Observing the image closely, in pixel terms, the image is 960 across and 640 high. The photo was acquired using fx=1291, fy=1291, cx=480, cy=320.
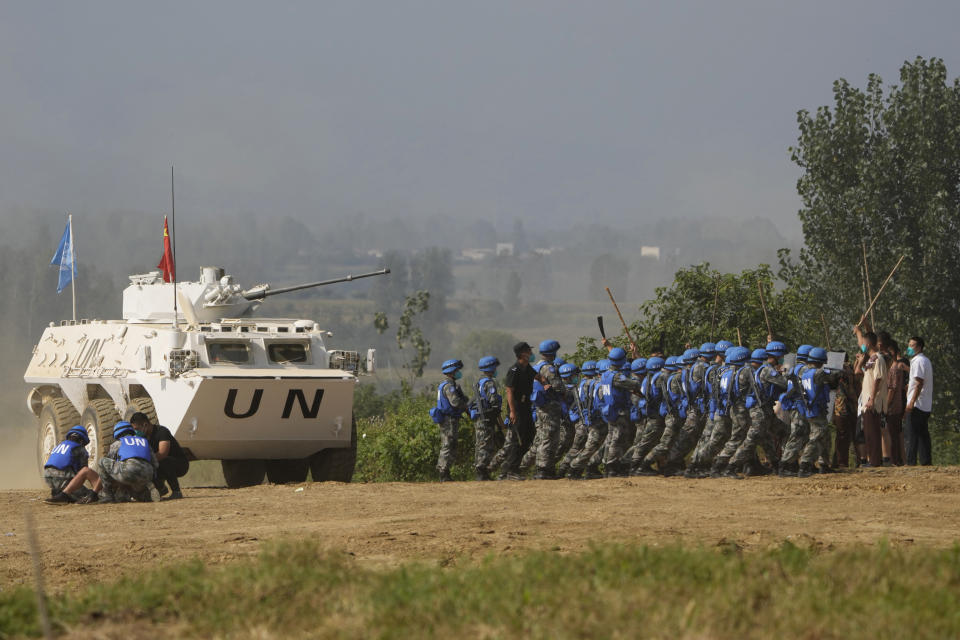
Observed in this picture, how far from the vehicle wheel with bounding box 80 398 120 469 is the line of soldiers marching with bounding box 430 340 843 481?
13.7 ft

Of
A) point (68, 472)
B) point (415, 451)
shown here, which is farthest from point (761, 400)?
point (415, 451)

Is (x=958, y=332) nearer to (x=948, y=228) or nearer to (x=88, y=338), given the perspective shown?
(x=948, y=228)

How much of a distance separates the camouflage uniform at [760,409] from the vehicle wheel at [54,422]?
9.48 metres

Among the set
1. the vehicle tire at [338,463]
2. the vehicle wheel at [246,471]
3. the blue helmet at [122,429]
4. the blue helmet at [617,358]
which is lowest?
the vehicle wheel at [246,471]

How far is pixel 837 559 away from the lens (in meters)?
7.23

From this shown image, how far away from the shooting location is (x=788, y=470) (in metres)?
13.7

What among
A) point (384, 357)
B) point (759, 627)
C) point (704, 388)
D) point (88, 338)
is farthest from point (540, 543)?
point (384, 357)

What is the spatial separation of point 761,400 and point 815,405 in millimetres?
547

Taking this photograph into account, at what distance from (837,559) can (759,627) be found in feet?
5.21

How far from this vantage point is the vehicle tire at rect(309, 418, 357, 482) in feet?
55.4

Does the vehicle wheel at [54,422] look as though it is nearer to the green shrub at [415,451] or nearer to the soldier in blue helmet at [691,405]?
the green shrub at [415,451]

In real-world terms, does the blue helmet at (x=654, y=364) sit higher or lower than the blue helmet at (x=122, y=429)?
higher

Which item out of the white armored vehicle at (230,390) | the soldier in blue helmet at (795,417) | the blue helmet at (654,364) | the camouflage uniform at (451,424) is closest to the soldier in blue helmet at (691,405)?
the blue helmet at (654,364)

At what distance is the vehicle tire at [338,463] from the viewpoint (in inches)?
664
